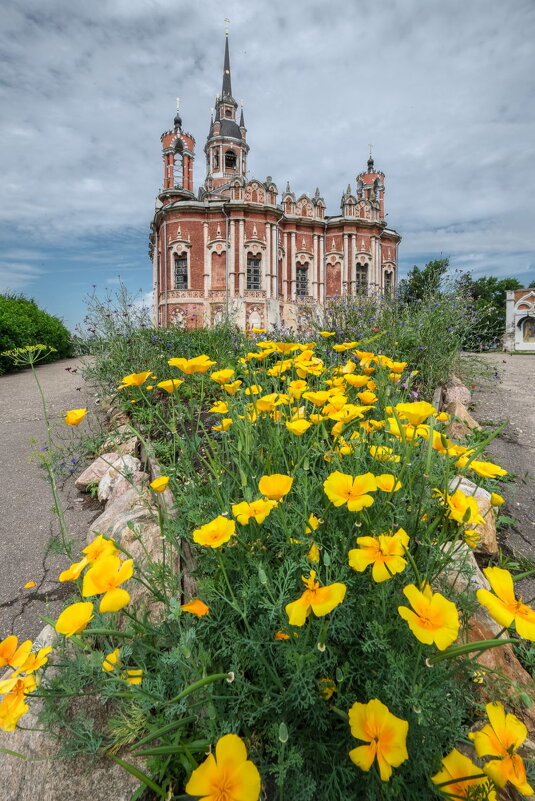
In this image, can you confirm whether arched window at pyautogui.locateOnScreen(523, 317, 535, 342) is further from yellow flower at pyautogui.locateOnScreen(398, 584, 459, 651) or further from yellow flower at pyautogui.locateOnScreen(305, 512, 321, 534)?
yellow flower at pyautogui.locateOnScreen(398, 584, 459, 651)

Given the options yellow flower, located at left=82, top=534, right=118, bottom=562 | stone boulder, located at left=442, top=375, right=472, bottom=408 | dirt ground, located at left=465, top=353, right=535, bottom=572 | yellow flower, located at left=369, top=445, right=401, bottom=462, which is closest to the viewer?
yellow flower, located at left=82, top=534, right=118, bottom=562

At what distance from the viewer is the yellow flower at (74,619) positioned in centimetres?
80

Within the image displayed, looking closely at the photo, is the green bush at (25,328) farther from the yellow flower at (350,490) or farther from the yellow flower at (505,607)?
the yellow flower at (505,607)

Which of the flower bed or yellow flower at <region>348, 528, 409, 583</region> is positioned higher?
yellow flower at <region>348, 528, 409, 583</region>

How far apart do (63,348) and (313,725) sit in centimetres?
1550

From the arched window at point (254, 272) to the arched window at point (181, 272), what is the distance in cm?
360

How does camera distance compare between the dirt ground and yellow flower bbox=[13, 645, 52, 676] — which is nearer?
yellow flower bbox=[13, 645, 52, 676]

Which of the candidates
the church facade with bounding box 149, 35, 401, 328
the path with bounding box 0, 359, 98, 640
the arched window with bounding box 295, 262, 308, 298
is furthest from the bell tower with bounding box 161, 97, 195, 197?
the path with bounding box 0, 359, 98, 640

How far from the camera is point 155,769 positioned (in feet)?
3.07

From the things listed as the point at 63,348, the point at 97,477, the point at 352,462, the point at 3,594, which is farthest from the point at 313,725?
the point at 63,348

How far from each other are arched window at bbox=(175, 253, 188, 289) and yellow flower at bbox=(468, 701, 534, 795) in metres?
22.8

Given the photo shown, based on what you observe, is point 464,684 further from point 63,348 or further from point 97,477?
point 63,348

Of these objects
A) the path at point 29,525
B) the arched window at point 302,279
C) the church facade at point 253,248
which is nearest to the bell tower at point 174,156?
the church facade at point 253,248

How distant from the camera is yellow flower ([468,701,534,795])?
658 mm
